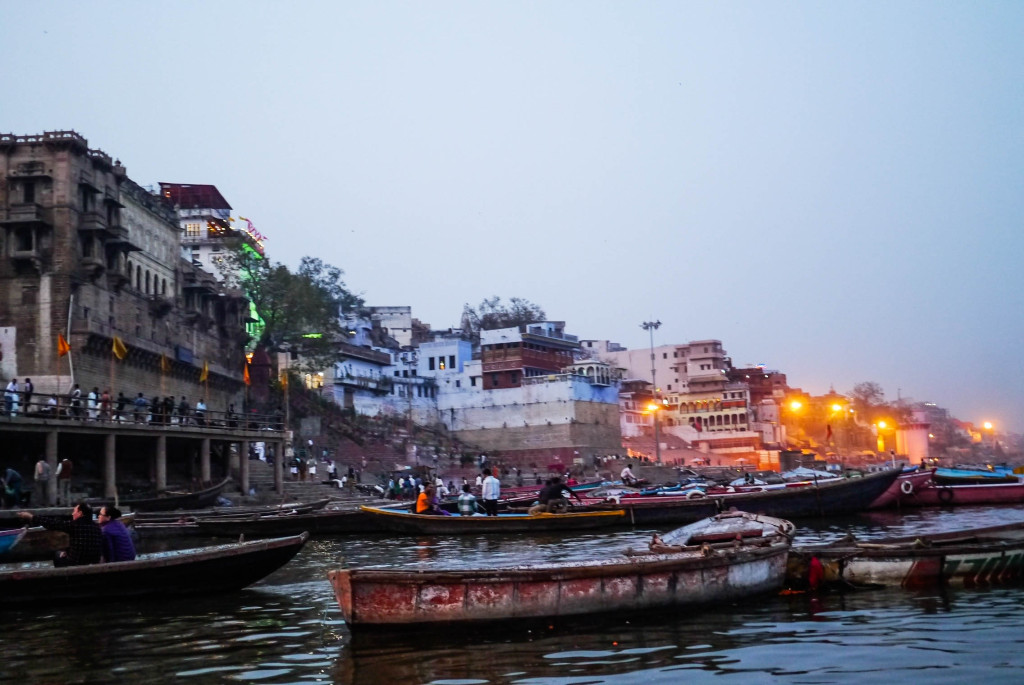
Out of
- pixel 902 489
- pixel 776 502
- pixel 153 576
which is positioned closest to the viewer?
pixel 153 576

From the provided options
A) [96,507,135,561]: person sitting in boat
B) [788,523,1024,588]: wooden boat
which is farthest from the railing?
[788,523,1024,588]: wooden boat

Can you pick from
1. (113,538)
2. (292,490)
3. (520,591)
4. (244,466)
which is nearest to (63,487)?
(244,466)

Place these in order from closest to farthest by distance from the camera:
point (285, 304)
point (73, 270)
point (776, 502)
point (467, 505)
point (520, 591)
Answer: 1. point (520, 591)
2. point (467, 505)
3. point (776, 502)
4. point (73, 270)
5. point (285, 304)

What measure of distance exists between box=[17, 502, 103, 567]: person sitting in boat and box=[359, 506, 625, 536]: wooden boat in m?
11.0

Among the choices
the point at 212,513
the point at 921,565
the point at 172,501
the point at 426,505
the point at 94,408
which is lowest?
the point at 921,565

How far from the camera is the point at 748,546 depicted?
530 inches

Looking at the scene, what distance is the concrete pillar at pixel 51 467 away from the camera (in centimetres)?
2848

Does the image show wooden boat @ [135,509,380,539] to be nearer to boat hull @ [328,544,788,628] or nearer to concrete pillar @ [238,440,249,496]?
boat hull @ [328,544,788,628]

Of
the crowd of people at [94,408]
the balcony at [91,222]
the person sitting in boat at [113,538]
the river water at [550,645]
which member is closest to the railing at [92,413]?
the crowd of people at [94,408]

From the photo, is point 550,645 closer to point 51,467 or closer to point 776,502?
point 776,502

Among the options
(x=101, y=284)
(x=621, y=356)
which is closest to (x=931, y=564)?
(x=101, y=284)

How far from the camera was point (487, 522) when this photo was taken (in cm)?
2372

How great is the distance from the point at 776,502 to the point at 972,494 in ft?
34.7

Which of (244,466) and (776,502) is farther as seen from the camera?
(244,466)
